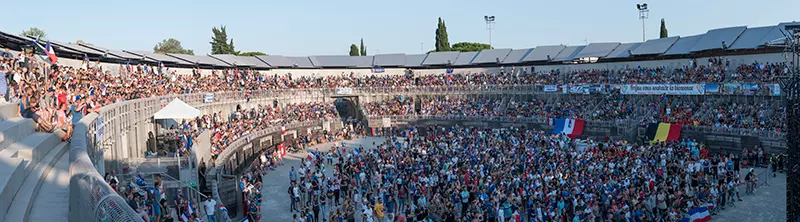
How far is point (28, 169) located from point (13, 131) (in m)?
1.74

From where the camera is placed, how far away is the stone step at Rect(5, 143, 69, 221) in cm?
675

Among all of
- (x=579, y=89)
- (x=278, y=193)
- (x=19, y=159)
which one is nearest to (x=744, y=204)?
(x=278, y=193)

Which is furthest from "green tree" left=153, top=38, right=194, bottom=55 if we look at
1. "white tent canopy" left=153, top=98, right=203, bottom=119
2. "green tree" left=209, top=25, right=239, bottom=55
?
"white tent canopy" left=153, top=98, right=203, bottom=119

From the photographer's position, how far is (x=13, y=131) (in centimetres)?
1013

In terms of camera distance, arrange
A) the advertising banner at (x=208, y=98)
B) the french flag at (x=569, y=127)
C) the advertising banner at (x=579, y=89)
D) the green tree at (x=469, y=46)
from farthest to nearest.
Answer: the green tree at (x=469, y=46), the advertising banner at (x=579, y=89), the french flag at (x=569, y=127), the advertising banner at (x=208, y=98)

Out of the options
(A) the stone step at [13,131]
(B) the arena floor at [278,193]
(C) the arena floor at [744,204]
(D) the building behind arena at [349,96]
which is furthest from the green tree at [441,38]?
(A) the stone step at [13,131]

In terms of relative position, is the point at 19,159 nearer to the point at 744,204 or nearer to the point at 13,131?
the point at 13,131

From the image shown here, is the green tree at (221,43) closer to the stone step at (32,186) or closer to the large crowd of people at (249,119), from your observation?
the large crowd of people at (249,119)

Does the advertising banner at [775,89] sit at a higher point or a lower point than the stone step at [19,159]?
higher

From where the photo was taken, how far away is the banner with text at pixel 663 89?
36250 mm

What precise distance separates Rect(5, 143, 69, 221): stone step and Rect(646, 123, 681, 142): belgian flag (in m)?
31.1

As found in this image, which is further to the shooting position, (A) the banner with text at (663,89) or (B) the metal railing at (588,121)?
(A) the banner with text at (663,89)

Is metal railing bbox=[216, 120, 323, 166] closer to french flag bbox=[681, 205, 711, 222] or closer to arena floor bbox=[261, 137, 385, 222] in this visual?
arena floor bbox=[261, 137, 385, 222]

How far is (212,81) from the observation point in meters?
44.4
